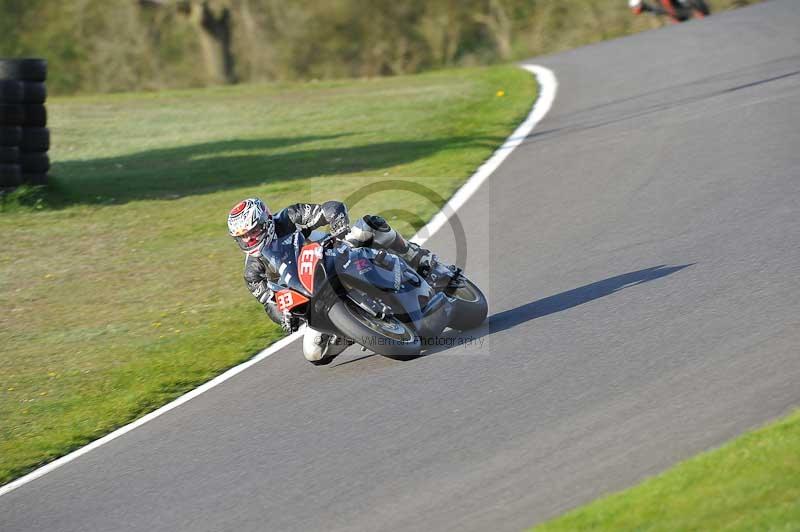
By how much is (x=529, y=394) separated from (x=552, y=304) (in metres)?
1.86

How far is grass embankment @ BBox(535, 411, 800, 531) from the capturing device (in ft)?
14.9

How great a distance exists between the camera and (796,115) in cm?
1288

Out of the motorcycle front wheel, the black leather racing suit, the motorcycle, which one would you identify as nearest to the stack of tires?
the black leather racing suit

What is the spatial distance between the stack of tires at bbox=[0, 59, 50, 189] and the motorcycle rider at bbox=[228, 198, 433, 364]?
749 centimetres

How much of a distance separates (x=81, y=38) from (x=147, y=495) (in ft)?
109

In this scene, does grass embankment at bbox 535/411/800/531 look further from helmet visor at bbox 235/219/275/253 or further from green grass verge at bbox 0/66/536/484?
green grass verge at bbox 0/66/536/484

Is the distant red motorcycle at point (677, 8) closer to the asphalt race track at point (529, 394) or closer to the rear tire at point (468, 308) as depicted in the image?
the asphalt race track at point (529, 394)

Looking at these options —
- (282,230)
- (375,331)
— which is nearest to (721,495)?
(375,331)

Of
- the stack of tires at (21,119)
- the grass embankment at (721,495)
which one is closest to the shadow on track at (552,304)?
the grass embankment at (721,495)

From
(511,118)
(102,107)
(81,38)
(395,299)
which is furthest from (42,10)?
(395,299)

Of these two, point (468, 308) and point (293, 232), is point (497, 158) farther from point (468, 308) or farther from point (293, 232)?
point (293, 232)

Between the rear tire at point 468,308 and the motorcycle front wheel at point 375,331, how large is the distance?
Result: 0.42 m

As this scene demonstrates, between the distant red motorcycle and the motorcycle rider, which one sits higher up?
the distant red motorcycle

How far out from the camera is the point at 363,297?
759cm
